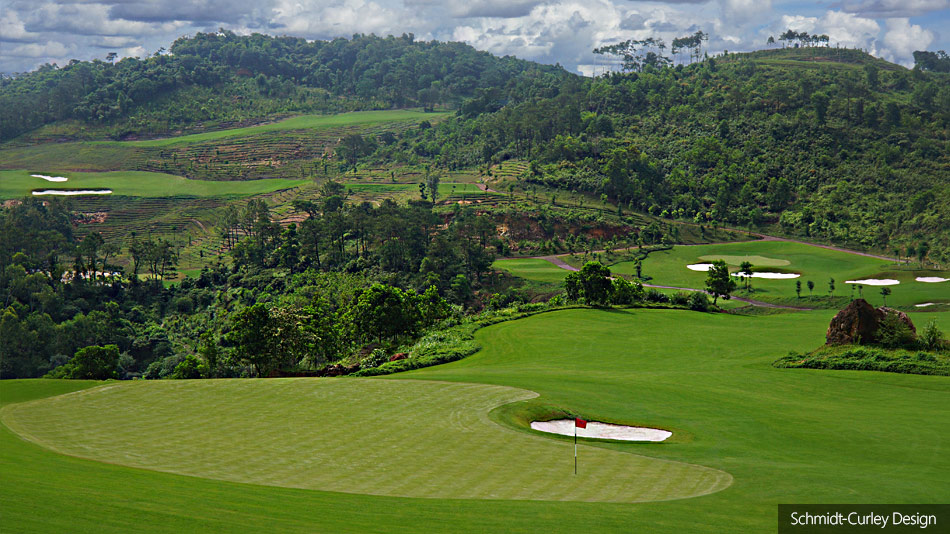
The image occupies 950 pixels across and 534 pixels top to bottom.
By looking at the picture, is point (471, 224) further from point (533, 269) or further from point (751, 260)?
point (751, 260)

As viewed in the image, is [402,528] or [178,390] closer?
[402,528]

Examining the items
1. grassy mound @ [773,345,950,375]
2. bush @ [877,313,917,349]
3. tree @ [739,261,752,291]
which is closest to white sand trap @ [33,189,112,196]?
tree @ [739,261,752,291]

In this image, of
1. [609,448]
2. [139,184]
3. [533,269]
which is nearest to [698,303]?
[533,269]

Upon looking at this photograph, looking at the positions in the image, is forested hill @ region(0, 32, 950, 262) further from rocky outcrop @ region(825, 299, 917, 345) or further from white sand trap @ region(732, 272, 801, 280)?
rocky outcrop @ region(825, 299, 917, 345)

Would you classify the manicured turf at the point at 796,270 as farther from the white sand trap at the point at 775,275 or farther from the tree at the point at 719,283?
the tree at the point at 719,283

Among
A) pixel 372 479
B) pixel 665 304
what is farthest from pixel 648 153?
pixel 372 479

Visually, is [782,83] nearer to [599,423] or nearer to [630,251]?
[630,251]
